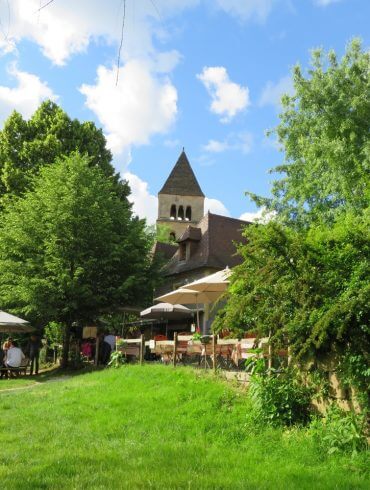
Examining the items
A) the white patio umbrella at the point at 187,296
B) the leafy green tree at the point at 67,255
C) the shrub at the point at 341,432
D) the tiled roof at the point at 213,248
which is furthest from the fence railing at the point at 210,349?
the tiled roof at the point at 213,248

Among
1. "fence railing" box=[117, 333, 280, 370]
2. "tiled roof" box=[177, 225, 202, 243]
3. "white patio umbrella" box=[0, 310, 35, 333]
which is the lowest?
"fence railing" box=[117, 333, 280, 370]

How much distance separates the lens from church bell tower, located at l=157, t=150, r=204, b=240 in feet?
187

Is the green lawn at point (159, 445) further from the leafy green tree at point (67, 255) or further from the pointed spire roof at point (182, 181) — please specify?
the pointed spire roof at point (182, 181)

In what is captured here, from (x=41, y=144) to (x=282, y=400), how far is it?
2567cm

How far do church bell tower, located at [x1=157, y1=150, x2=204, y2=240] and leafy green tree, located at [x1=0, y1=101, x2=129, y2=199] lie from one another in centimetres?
2392

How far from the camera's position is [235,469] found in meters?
6.41

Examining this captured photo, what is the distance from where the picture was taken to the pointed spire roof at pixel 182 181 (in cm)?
5803

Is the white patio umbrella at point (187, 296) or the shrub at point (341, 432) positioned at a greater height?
the white patio umbrella at point (187, 296)

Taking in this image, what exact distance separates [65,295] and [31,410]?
11.8 metres

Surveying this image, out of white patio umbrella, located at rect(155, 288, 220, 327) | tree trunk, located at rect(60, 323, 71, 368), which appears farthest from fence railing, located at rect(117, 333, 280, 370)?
tree trunk, located at rect(60, 323, 71, 368)

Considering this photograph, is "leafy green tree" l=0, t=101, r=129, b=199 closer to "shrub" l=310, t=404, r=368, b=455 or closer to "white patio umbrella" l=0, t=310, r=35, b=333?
"white patio umbrella" l=0, t=310, r=35, b=333

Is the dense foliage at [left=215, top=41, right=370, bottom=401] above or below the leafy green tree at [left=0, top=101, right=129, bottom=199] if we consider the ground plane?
below

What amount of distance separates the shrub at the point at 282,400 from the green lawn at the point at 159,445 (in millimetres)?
290

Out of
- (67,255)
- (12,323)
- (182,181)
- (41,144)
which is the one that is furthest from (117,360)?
(182,181)
